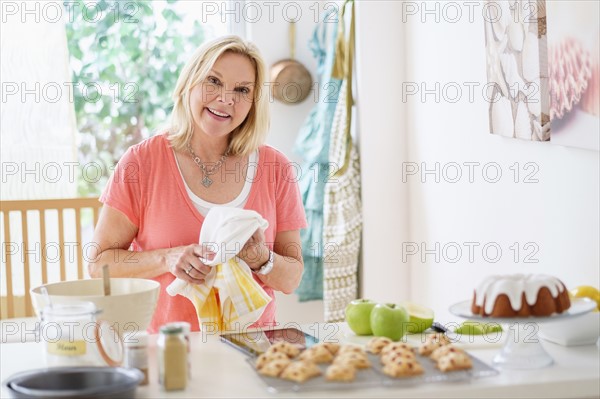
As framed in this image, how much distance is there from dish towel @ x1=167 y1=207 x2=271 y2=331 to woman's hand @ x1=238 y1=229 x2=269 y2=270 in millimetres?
30

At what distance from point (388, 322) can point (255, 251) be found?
1.49 ft

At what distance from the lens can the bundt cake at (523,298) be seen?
157 centimetres

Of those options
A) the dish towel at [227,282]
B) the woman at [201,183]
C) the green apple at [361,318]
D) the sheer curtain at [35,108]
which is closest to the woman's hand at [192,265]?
the dish towel at [227,282]

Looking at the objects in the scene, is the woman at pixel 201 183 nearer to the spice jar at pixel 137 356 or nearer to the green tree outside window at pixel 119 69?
the spice jar at pixel 137 356

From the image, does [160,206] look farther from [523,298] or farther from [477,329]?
[523,298]

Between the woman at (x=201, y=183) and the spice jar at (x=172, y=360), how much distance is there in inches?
28.1

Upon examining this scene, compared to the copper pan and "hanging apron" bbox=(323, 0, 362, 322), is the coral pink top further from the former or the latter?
the copper pan

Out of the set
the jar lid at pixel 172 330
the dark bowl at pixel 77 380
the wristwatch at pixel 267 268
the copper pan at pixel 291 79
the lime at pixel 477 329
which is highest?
the copper pan at pixel 291 79

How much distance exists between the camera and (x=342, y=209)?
3406 mm

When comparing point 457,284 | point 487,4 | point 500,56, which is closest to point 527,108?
point 500,56

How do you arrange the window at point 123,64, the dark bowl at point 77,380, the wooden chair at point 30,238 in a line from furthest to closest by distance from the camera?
the window at point 123,64, the wooden chair at point 30,238, the dark bowl at point 77,380

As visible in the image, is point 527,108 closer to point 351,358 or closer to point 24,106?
point 351,358

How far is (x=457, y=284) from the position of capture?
295 cm

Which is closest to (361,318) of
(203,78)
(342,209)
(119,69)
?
(203,78)
